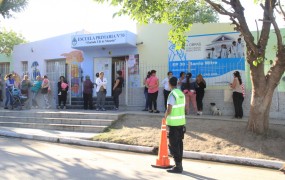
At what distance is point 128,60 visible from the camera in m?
17.7

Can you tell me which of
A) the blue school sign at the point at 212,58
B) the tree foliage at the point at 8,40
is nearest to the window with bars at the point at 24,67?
the blue school sign at the point at 212,58

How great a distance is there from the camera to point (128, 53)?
58.3ft

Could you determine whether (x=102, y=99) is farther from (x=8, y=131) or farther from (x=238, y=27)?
(x=238, y=27)

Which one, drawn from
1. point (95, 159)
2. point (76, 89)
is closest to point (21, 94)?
point (76, 89)

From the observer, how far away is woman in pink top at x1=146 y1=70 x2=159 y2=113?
14.0 metres

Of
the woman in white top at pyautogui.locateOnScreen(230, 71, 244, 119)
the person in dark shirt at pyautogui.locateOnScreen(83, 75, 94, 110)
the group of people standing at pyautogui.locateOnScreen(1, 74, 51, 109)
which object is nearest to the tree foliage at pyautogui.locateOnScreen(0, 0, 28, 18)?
the group of people standing at pyautogui.locateOnScreen(1, 74, 51, 109)

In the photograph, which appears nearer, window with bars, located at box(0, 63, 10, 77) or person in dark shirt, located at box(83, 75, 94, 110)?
person in dark shirt, located at box(83, 75, 94, 110)

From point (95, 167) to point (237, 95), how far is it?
24.4ft

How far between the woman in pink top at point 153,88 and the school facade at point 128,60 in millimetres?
1177

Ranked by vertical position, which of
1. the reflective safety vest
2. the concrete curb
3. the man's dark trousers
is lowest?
the concrete curb

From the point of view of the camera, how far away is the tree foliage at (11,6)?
20.2m

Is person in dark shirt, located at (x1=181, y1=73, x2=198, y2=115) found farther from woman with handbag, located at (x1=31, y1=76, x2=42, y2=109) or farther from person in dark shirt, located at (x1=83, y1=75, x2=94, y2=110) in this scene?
woman with handbag, located at (x1=31, y1=76, x2=42, y2=109)

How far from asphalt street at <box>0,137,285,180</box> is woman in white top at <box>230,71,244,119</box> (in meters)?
4.91

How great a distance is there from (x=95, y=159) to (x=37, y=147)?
2.44 meters
